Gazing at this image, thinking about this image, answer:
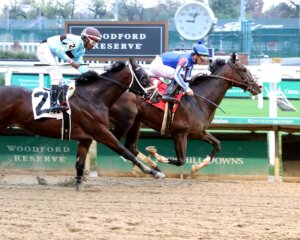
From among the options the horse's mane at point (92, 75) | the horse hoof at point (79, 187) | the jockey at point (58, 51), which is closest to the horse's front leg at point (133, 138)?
the horse's mane at point (92, 75)

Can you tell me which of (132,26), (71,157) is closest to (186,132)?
(71,157)

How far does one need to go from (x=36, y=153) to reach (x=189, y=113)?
2399 mm

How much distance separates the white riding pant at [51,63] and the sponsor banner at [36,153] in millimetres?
2065

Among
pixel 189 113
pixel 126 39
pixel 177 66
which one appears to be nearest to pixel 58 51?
pixel 177 66

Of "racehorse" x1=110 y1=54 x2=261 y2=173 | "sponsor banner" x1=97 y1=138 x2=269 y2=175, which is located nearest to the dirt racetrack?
"sponsor banner" x1=97 y1=138 x2=269 y2=175

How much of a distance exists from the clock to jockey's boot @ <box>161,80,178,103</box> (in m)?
6.42

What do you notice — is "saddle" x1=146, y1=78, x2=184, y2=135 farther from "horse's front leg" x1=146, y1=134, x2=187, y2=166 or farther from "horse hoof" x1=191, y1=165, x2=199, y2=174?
"horse hoof" x1=191, y1=165, x2=199, y2=174

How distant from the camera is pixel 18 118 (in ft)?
31.9

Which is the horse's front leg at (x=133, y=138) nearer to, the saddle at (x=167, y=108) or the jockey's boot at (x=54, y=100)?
the saddle at (x=167, y=108)

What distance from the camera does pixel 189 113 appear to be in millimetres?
10625

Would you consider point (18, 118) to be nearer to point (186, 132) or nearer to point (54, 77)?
point (54, 77)

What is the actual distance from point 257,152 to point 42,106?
328 centimetres

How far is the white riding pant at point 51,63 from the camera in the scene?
31.6ft

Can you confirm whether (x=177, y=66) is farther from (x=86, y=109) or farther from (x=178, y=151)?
(x=86, y=109)
